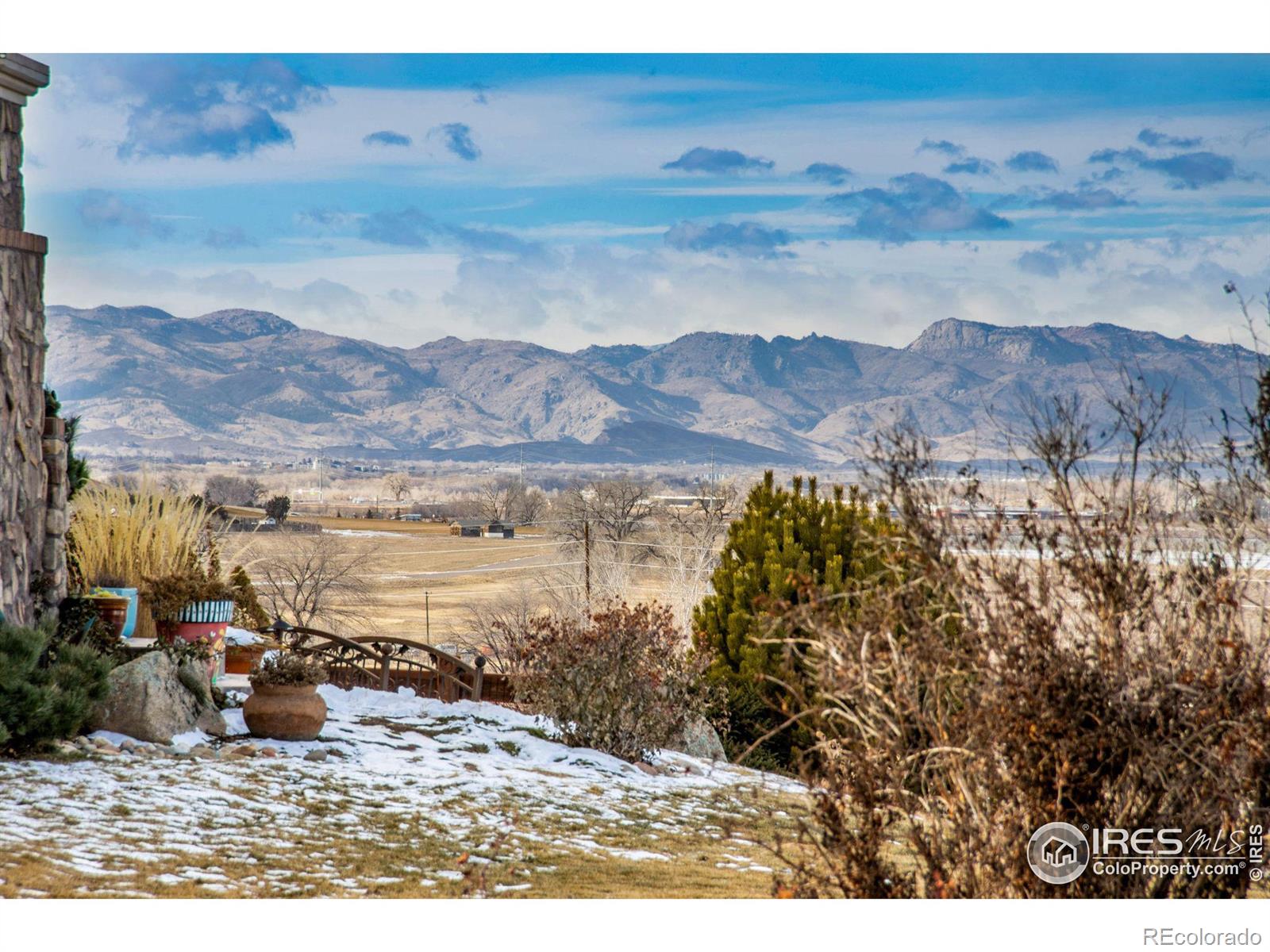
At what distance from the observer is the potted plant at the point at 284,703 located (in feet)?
17.0

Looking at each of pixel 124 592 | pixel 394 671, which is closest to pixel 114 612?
pixel 124 592

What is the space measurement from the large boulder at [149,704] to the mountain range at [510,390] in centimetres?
3394

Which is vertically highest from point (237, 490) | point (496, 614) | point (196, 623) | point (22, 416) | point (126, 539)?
point (237, 490)

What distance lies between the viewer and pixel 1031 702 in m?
2.42

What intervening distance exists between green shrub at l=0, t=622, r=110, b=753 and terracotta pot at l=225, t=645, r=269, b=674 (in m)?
2.08

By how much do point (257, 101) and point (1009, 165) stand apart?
2165 centimetres

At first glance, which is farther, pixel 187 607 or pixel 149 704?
pixel 187 607

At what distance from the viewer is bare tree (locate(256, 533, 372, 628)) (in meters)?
19.5

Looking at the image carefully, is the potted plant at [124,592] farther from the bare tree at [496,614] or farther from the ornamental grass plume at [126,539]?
the bare tree at [496,614]

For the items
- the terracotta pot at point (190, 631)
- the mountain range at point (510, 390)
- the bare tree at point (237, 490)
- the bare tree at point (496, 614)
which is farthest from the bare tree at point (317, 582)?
the mountain range at point (510, 390)

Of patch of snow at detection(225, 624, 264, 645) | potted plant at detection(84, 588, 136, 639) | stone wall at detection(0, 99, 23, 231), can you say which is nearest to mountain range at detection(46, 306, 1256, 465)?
patch of snow at detection(225, 624, 264, 645)

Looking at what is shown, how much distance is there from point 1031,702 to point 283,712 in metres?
3.70

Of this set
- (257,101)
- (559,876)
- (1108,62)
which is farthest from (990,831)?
(257,101)

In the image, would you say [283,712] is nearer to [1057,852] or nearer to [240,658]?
[240,658]
